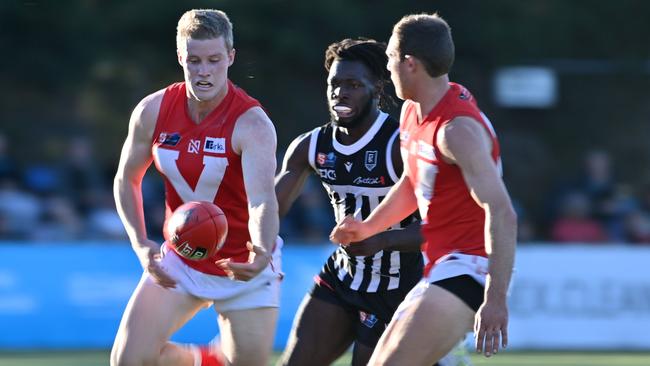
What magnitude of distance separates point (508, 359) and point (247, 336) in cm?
549

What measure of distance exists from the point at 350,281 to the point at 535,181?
964cm

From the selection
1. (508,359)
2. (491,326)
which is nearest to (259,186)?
(491,326)

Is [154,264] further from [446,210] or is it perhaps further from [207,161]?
[446,210]

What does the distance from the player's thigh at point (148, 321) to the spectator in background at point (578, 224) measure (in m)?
7.41

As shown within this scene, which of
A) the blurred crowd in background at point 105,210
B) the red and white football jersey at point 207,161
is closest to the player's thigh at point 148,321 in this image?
the red and white football jersey at point 207,161

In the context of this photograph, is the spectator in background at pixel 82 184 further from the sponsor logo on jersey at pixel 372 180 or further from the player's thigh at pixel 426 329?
the player's thigh at pixel 426 329

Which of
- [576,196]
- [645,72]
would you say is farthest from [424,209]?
[645,72]

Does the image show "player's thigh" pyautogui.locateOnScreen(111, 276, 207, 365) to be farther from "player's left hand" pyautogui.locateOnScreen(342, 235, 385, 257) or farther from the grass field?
the grass field

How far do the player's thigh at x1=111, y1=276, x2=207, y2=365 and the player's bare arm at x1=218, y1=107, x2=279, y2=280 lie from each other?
37cm

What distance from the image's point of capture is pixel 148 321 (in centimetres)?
555

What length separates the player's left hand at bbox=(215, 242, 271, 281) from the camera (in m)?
5.36

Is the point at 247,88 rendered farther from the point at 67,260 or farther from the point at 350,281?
the point at 350,281

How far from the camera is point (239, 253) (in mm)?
5852

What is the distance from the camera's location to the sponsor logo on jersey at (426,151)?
510 centimetres
